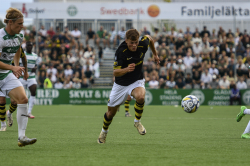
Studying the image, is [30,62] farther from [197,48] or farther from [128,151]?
[197,48]

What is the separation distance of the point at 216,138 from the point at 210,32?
20897 mm

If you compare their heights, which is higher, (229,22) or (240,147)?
(229,22)

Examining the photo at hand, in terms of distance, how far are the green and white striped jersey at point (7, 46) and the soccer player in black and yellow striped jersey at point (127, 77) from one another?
1.81 meters

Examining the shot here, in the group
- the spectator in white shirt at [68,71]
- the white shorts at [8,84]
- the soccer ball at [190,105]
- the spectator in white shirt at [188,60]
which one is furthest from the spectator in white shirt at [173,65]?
the white shorts at [8,84]

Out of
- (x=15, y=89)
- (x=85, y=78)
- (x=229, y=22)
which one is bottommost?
(x=85, y=78)

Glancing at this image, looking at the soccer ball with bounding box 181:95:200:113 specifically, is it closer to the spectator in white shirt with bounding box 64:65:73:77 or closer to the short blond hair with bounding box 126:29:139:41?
the short blond hair with bounding box 126:29:139:41

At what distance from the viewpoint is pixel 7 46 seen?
6.32 m

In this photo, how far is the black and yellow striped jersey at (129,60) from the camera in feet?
23.0

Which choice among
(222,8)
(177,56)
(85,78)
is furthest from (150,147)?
(222,8)

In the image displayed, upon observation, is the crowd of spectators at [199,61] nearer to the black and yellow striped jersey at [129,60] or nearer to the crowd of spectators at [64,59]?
the crowd of spectators at [64,59]

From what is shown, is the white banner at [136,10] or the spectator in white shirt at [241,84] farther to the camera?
the white banner at [136,10]

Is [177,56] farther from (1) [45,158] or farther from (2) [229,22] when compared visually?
(1) [45,158]

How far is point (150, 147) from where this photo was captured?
6449mm

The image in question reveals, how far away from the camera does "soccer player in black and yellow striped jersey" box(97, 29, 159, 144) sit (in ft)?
22.6
